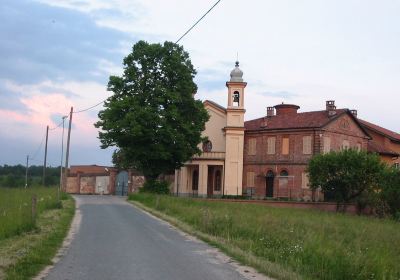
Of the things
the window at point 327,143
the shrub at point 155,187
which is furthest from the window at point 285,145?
the shrub at point 155,187

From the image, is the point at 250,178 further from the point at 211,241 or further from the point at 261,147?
the point at 211,241

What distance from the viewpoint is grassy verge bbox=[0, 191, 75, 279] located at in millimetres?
10582

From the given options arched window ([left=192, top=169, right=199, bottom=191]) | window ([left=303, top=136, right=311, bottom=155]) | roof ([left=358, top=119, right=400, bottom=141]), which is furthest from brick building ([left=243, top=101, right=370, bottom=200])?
roof ([left=358, top=119, right=400, bottom=141])

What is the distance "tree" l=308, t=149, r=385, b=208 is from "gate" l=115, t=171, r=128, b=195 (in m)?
26.8

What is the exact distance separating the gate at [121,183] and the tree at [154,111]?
1711cm

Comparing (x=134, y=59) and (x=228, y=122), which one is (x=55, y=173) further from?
(x=134, y=59)

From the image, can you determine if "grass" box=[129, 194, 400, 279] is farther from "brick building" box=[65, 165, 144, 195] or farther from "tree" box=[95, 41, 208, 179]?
"brick building" box=[65, 165, 144, 195]

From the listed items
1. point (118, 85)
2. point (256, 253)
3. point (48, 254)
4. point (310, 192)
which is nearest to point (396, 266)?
point (256, 253)

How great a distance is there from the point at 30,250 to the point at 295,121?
49.3 m

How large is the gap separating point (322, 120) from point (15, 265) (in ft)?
165

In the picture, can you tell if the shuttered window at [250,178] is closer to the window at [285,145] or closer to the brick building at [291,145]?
the brick building at [291,145]

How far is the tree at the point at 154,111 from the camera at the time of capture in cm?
4688

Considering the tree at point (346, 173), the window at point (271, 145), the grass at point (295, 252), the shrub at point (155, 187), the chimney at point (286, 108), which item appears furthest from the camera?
the chimney at point (286, 108)

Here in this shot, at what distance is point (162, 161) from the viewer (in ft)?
162
